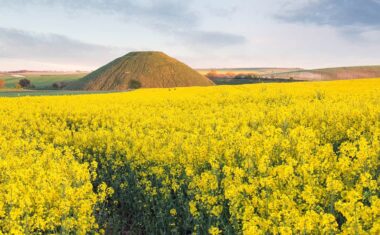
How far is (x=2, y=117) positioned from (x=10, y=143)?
23.7 ft

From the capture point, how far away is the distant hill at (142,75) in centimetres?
13700

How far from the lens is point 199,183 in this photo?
21.0 ft

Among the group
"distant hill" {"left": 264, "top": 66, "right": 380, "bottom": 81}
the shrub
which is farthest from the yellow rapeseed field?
the shrub

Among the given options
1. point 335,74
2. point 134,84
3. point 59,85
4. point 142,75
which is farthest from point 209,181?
point 59,85

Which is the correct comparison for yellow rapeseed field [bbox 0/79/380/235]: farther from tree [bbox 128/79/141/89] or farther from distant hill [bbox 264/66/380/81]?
tree [bbox 128/79/141/89]

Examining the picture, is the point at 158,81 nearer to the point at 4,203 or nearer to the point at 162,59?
the point at 162,59

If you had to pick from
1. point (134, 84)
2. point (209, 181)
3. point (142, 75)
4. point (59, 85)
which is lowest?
point (209, 181)

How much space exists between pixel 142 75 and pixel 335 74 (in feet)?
219

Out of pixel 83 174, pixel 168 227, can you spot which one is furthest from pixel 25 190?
pixel 168 227

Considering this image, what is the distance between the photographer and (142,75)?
142m

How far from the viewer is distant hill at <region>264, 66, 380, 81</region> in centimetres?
11044

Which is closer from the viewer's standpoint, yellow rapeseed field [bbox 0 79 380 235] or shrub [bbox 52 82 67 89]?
yellow rapeseed field [bbox 0 79 380 235]

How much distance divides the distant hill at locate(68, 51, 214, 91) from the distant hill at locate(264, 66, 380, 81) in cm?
3429

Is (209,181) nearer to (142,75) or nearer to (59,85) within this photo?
(142,75)
